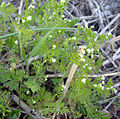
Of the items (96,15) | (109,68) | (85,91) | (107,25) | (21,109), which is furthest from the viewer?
(96,15)

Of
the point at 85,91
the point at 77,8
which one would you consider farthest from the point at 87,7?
the point at 85,91

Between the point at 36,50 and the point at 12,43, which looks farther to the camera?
the point at 12,43

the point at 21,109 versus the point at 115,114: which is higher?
the point at 21,109

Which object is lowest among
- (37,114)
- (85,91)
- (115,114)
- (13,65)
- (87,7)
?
(115,114)

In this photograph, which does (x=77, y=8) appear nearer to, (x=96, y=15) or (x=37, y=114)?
(x=96, y=15)

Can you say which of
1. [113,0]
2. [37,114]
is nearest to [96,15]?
[113,0]

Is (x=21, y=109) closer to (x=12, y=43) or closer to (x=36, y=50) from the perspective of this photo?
(x=36, y=50)

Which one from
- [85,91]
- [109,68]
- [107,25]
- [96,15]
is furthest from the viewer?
[96,15]

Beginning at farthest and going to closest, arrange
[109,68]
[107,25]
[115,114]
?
1. [107,25]
2. [109,68]
3. [115,114]

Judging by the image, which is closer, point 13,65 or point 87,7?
point 13,65
